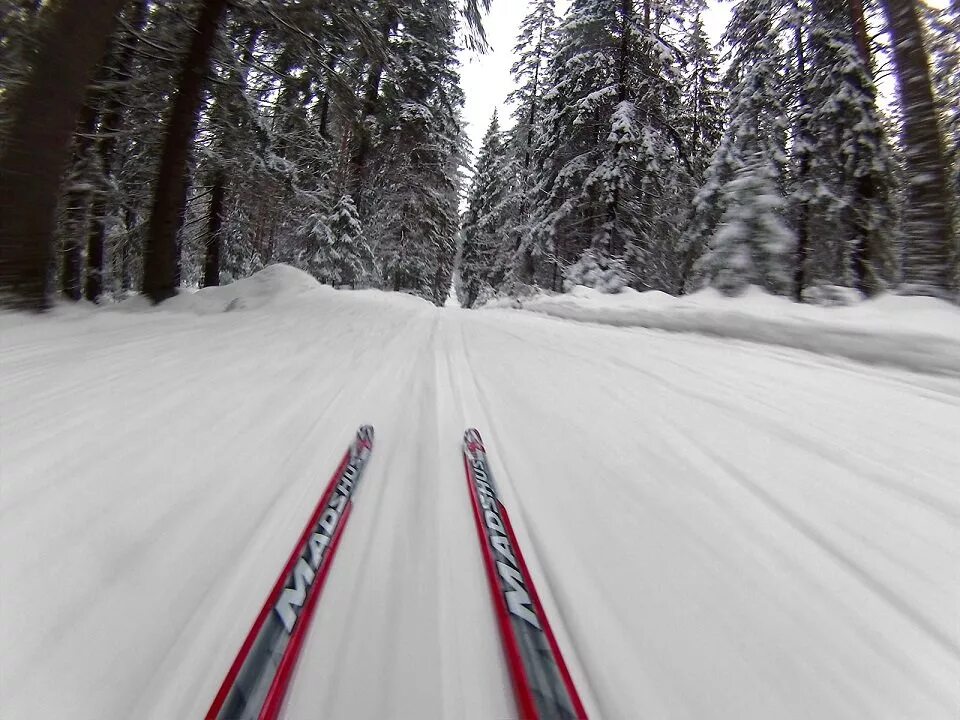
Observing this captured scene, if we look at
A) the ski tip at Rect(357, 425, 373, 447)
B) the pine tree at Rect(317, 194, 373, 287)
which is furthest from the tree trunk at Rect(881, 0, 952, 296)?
the pine tree at Rect(317, 194, 373, 287)

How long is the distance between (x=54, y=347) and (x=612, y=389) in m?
4.60

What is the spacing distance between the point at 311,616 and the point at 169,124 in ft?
25.2

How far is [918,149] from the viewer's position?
16.9 feet

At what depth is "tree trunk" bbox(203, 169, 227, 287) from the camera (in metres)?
8.77

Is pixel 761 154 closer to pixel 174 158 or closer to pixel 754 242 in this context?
pixel 754 242

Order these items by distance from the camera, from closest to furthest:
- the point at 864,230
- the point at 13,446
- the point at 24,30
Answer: the point at 13,446
the point at 24,30
the point at 864,230

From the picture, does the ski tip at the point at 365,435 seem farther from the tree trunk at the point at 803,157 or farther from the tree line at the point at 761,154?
the tree trunk at the point at 803,157

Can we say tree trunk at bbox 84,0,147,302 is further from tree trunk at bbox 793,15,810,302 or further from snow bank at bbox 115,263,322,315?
tree trunk at bbox 793,15,810,302

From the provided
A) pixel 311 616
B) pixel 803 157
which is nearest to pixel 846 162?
pixel 803 157

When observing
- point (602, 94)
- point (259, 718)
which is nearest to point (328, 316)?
point (259, 718)

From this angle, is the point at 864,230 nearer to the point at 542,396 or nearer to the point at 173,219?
the point at 542,396

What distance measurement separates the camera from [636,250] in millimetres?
12453

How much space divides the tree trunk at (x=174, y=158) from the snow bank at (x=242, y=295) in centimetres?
33

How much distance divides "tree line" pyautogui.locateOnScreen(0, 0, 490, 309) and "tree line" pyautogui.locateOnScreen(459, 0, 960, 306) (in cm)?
560
